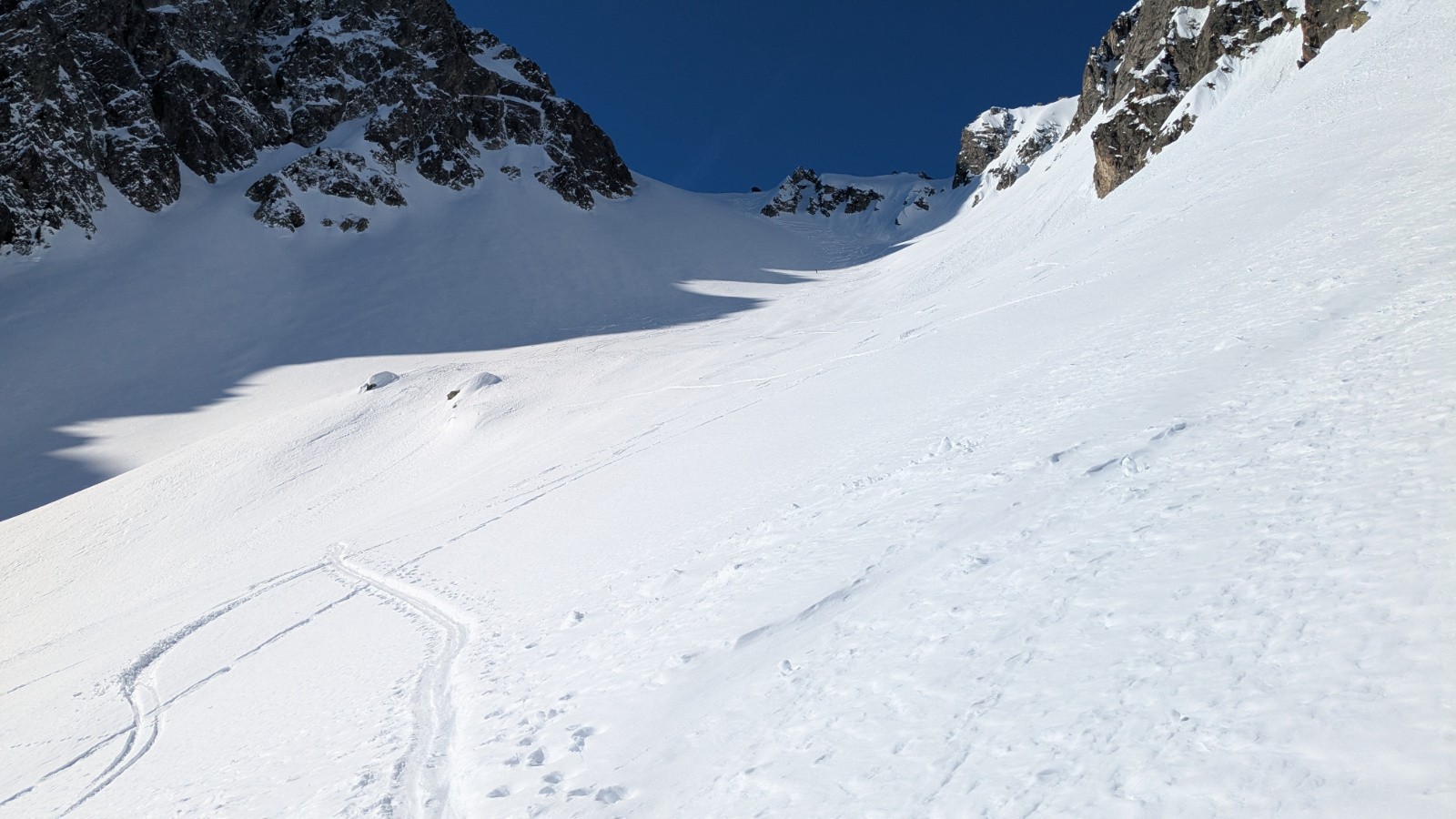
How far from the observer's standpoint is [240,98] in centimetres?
7706

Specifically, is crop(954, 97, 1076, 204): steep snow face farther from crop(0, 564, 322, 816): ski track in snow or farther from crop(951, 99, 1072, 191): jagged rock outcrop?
crop(0, 564, 322, 816): ski track in snow

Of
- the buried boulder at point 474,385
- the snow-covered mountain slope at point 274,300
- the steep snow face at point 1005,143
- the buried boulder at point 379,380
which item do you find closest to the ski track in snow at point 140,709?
the buried boulder at point 474,385

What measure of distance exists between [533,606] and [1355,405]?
7.37 m

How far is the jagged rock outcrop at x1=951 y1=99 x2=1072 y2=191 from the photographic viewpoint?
338 feet

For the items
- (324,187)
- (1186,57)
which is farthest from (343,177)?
(1186,57)

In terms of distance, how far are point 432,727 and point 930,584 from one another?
12.8 ft

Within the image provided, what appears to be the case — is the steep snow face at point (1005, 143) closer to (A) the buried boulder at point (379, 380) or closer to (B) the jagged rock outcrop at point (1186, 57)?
(B) the jagged rock outcrop at point (1186, 57)

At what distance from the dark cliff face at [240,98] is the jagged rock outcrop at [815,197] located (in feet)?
127

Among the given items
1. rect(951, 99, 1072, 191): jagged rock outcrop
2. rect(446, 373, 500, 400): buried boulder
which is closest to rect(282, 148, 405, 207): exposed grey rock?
rect(446, 373, 500, 400): buried boulder

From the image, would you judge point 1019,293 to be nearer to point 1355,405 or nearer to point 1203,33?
point 1355,405

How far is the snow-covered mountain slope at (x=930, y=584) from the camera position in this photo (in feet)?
11.3

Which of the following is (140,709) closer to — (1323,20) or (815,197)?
(1323,20)

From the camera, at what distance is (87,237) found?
187ft

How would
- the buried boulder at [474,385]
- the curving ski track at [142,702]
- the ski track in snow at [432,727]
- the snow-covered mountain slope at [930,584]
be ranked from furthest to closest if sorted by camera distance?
the buried boulder at [474,385] < the curving ski track at [142,702] < the ski track in snow at [432,727] < the snow-covered mountain slope at [930,584]
